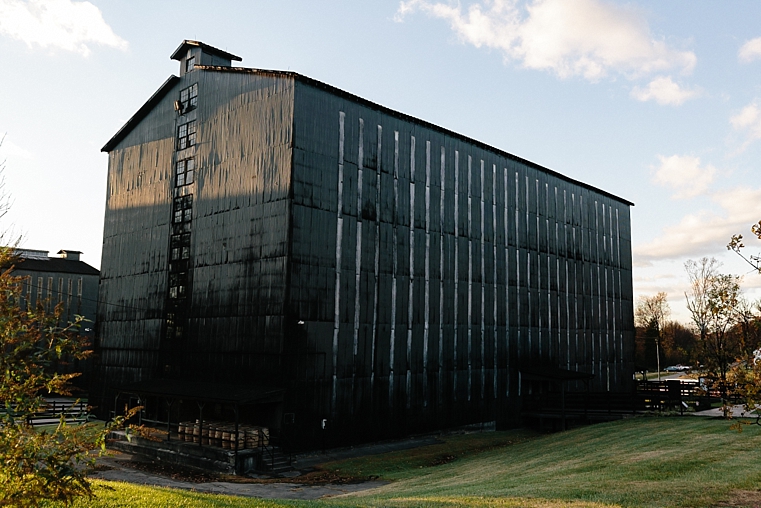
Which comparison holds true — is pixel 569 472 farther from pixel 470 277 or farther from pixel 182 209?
pixel 182 209

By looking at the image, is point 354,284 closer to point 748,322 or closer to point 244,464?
point 244,464

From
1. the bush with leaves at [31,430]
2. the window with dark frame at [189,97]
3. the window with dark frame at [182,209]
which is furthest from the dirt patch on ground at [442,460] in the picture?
the window with dark frame at [189,97]

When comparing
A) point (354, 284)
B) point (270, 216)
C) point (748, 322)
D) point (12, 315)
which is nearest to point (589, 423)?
point (354, 284)

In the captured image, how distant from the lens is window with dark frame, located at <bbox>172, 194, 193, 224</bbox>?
34.6 metres

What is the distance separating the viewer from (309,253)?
29219mm

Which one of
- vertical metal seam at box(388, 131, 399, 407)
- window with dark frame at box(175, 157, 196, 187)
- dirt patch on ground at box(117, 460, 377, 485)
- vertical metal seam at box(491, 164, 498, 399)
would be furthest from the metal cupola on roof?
dirt patch on ground at box(117, 460, 377, 485)

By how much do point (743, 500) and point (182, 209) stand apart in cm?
3104

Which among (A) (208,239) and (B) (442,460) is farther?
(A) (208,239)

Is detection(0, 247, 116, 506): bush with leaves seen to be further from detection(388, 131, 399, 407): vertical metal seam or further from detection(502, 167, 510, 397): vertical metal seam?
detection(502, 167, 510, 397): vertical metal seam

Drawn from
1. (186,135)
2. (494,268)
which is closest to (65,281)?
(186,135)

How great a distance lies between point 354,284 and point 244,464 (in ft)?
35.1

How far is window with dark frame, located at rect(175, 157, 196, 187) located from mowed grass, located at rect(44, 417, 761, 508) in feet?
62.5

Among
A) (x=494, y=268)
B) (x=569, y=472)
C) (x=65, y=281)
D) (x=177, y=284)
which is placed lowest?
(x=569, y=472)

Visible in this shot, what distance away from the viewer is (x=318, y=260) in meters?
29.6
